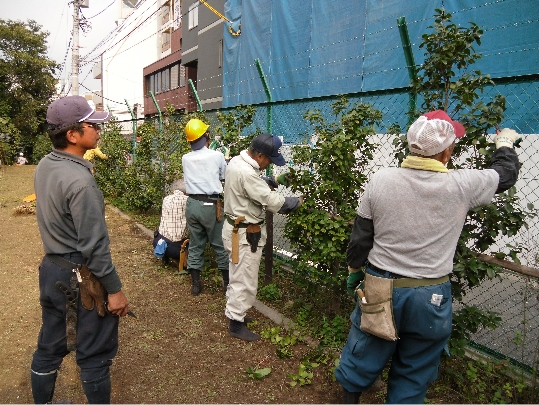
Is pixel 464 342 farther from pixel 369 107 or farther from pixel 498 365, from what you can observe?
pixel 369 107

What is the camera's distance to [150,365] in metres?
3.29

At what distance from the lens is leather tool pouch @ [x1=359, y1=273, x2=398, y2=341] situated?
2130 mm

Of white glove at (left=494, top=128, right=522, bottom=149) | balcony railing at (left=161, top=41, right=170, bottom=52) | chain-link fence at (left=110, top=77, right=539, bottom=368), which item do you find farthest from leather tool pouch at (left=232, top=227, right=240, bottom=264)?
balcony railing at (left=161, top=41, right=170, bottom=52)

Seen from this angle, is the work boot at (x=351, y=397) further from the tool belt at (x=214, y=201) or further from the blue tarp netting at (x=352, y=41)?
the blue tarp netting at (x=352, y=41)

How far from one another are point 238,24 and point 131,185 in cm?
758

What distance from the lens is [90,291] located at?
2264 millimetres

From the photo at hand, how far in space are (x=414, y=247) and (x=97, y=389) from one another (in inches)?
73.2

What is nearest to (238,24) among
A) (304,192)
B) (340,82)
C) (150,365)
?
(340,82)

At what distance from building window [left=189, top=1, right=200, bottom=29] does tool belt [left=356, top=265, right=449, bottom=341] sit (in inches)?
871

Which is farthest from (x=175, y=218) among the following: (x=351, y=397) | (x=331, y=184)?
(x=351, y=397)

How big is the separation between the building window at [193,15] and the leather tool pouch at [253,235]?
67.8 feet

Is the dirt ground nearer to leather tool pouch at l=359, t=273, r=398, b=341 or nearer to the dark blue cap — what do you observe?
leather tool pouch at l=359, t=273, r=398, b=341

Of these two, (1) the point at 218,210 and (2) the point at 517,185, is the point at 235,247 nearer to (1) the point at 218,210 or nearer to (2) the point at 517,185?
(1) the point at 218,210

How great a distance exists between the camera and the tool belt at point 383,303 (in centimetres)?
212
